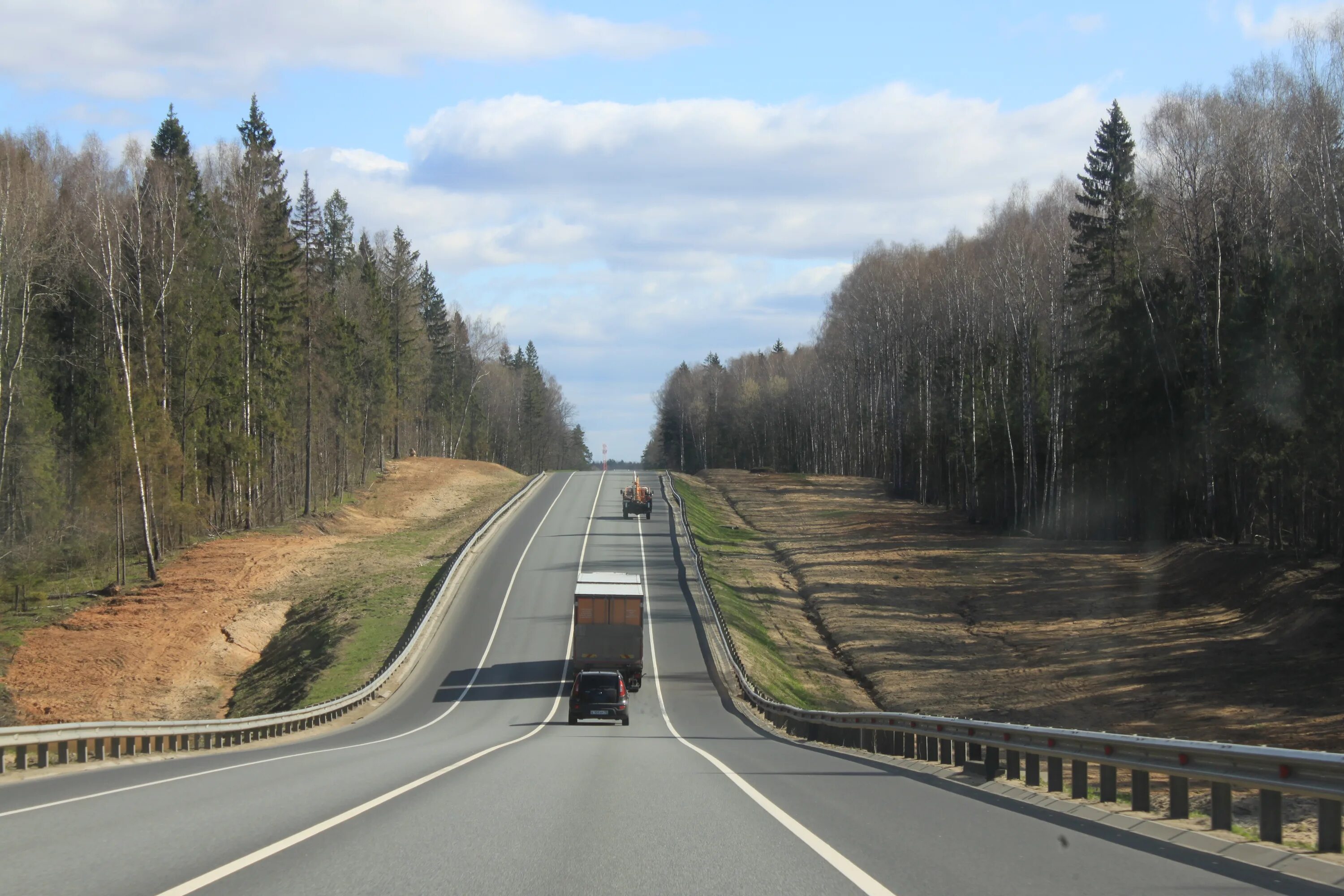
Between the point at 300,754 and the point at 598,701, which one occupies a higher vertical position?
the point at 300,754

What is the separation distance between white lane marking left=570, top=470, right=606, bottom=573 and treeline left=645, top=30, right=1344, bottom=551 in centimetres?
2466

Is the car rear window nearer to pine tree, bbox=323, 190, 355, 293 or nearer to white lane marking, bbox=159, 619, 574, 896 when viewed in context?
white lane marking, bbox=159, 619, 574, 896

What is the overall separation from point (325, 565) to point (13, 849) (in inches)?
1934

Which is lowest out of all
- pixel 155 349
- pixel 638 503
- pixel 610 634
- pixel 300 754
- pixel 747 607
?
pixel 747 607

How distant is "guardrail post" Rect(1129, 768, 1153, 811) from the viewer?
420 inches

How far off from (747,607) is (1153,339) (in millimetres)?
22269

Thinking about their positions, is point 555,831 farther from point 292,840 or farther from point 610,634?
point 610,634

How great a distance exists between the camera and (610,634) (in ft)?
125

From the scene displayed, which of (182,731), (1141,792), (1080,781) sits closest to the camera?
(1141,792)

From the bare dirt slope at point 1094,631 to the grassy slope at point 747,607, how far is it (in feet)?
7.37

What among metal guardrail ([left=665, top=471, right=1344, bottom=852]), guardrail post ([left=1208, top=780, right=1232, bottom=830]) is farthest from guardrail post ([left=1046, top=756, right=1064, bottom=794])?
guardrail post ([left=1208, top=780, right=1232, bottom=830])

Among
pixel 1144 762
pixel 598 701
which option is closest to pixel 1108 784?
pixel 1144 762

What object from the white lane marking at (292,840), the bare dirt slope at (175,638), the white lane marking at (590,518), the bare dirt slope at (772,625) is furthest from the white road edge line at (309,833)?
the white lane marking at (590,518)

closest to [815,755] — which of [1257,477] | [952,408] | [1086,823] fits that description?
[1086,823]
